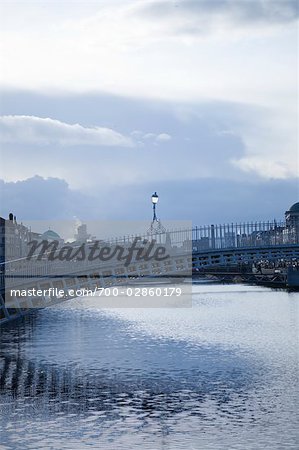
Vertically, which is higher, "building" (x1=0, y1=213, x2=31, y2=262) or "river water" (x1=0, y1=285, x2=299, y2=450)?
"building" (x1=0, y1=213, x2=31, y2=262)

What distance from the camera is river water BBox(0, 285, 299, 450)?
29.7 meters

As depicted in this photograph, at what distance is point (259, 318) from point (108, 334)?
16195 mm

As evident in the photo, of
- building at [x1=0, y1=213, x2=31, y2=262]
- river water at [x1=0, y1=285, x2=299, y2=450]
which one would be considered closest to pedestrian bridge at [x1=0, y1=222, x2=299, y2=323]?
river water at [x1=0, y1=285, x2=299, y2=450]

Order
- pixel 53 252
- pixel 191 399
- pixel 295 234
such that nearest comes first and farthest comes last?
pixel 191 399, pixel 53 252, pixel 295 234

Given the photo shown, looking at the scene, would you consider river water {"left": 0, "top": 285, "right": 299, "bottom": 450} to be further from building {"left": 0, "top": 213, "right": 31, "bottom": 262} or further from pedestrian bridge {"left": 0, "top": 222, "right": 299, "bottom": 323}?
building {"left": 0, "top": 213, "right": 31, "bottom": 262}

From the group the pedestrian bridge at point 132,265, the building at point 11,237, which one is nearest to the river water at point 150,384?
the pedestrian bridge at point 132,265

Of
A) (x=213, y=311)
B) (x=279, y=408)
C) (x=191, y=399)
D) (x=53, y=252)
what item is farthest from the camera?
(x=213, y=311)

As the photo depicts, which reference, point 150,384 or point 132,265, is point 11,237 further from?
point 150,384

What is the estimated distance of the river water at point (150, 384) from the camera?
29.7 meters

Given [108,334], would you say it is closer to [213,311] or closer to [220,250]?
[220,250]

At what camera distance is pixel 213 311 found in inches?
3280

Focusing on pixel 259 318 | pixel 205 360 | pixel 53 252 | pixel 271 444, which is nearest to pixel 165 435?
pixel 271 444

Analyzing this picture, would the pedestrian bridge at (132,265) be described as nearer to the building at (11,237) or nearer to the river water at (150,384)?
the river water at (150,384)

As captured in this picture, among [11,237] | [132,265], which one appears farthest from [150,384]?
[11,237]
